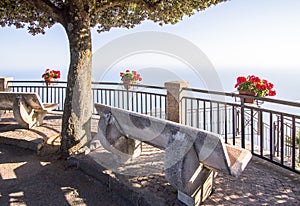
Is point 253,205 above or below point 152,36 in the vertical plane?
below

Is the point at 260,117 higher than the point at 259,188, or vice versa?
the point at 260,117

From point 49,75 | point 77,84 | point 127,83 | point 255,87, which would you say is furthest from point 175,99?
point 49,75

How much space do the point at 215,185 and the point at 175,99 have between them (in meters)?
2.56

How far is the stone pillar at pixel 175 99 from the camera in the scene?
545cm

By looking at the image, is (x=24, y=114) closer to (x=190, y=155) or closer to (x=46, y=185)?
(x=46, y=185)

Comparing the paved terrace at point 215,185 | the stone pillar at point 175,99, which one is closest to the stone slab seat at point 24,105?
the paved terrace at point 215,185

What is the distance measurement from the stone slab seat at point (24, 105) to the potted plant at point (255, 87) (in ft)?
13.6

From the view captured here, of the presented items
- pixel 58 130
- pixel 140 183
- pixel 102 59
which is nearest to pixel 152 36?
pixel 102 59

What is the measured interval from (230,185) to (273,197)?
49 centimetres

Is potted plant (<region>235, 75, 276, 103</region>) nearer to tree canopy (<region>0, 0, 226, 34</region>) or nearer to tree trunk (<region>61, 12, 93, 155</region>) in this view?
tree canopy (<region>0, 0, 226, 34</region>)

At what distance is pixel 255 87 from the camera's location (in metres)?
4.41

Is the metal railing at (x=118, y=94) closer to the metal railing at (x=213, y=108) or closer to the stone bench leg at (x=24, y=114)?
the metal railing at (x=213, y=108)

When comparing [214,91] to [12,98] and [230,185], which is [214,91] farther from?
[12,98]

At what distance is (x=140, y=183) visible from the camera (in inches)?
128
